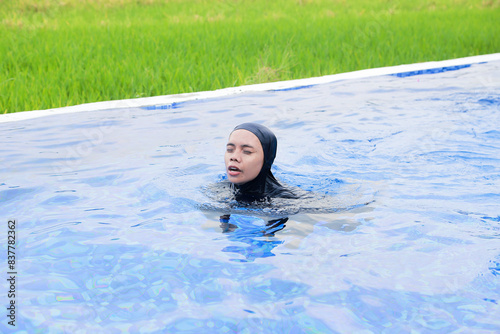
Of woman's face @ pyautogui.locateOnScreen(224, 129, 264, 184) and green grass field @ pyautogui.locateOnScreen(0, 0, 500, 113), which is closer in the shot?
woman's face @ pyautogui.locateOnScreen(224, 129, 264, 184)

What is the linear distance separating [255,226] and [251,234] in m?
0.15

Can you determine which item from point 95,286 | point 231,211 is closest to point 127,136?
point 231,211

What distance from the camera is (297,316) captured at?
2.63m

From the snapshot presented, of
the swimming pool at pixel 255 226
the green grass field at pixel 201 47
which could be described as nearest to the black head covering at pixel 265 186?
the swimming pool at pixel 255 226

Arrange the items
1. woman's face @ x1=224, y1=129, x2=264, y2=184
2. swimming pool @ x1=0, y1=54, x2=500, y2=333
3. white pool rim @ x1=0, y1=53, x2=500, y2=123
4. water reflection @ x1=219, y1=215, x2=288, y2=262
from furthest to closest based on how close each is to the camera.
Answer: white pool rim @ x1=0, y1=53, x2=500, y2=123 < woman's face @ x1=224, y1=129, x2=264, y2=184 < water reflection @ x1=219, y1=215, x2=288, y2=262 < swimming pool @ x1=0, y1=54, x2=500, y2=333

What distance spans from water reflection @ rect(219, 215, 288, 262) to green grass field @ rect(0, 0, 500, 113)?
4177 mm

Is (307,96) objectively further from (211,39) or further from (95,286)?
(95,286)

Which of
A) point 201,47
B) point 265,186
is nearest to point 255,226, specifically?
point 265,186

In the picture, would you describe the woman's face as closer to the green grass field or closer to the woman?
the woman

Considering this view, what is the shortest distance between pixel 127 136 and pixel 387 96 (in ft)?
11.7

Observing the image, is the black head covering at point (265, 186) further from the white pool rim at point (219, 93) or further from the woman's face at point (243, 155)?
the white pool rim at point (219, 93)

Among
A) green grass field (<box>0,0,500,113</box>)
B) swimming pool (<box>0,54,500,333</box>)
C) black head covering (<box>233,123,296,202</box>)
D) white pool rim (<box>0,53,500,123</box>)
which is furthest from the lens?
green grass field (<box>0,0,500,113</box>)

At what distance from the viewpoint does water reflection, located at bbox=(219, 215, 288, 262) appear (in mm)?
3332

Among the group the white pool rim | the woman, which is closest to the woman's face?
the woman
